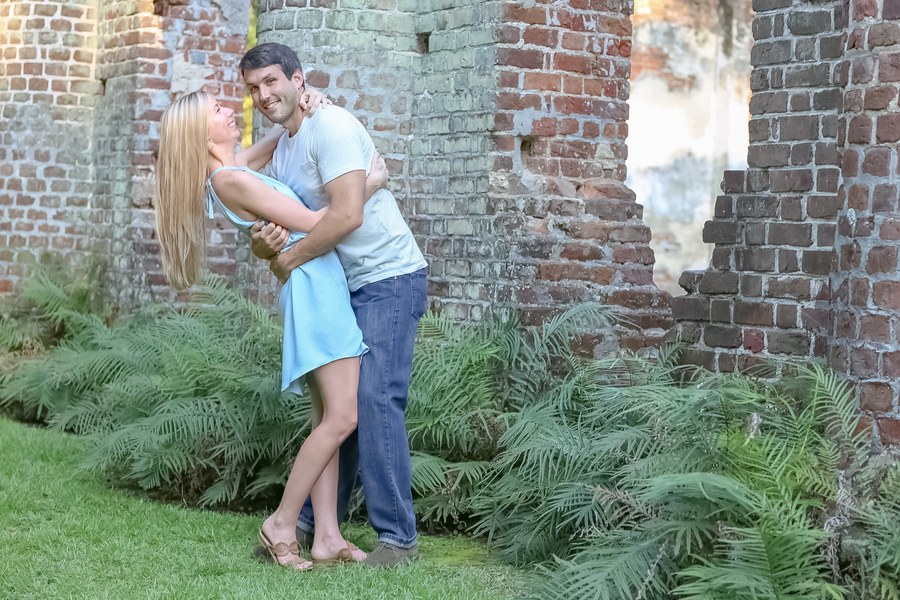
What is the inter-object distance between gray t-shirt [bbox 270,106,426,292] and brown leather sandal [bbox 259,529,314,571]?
923 mm

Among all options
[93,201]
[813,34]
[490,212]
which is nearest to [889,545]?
[813,34]

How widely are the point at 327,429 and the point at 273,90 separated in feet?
3.87

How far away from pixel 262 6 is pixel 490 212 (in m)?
1.89

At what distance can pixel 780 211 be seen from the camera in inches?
156

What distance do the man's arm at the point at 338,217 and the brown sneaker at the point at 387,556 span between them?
3.44ft

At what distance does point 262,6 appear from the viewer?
572 centimetres

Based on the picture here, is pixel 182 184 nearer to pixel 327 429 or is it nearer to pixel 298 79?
pixel 298 79

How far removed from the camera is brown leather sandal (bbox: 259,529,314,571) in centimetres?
351

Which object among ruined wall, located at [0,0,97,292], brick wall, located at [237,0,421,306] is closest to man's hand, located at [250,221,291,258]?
brick wall, located at [237,0,421,306]

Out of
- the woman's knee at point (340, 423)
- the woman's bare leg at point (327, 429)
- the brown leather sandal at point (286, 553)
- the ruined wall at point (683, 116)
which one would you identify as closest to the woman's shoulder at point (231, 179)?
the woman's bare leg at point (327, 429)

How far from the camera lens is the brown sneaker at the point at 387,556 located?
3.53 m

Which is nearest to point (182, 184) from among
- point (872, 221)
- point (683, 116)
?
point (872, 221)

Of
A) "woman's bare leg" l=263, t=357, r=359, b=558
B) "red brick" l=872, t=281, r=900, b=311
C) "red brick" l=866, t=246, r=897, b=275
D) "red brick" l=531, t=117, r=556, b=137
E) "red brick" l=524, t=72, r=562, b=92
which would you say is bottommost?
"woman's bare leg" l=263, t=357, r=359, b=558

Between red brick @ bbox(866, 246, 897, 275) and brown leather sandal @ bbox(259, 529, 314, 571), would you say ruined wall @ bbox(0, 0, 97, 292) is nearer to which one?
brown leather sandal @ bbox(259, 529, 314, 571)
